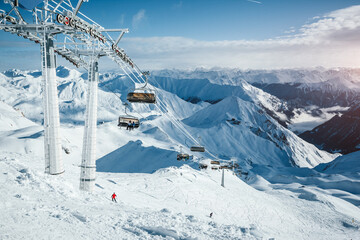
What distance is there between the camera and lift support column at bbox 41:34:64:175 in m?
14.5

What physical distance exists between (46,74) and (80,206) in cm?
825

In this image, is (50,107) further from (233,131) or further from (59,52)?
(233,131)

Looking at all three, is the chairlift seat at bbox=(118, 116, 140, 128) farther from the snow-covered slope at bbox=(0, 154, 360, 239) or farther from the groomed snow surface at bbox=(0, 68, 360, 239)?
the snow-covered slope at bbox=(0, 154, 360, 239)

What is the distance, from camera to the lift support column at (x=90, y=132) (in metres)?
16.4

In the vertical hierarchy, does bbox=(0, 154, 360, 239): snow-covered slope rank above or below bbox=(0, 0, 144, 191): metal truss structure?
below

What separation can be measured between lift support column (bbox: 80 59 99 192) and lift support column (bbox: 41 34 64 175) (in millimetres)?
1759

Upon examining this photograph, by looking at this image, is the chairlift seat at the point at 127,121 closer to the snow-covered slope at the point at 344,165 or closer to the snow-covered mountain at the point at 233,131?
the snow-covered mountain at the point at 233,131

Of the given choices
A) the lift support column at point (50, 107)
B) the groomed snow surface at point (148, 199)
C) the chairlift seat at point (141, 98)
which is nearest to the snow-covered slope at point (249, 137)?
the groomed snow surface at point (148, 199)

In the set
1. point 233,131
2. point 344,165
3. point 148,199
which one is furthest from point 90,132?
point 233,131

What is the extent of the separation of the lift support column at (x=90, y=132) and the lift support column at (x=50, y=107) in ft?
5.77

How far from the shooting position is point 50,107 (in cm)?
1484

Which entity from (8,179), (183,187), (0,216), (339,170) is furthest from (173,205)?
(339,170)

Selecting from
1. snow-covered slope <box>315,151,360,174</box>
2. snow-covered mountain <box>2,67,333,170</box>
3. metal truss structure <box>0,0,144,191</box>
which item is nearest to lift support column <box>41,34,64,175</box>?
metal truss structure <box>0,0,144,191</box>

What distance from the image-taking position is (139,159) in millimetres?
62312
